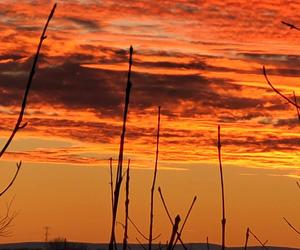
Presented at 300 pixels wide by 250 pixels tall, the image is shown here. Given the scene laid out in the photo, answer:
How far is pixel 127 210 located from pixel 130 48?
2558 millimetres

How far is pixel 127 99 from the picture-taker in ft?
16.6

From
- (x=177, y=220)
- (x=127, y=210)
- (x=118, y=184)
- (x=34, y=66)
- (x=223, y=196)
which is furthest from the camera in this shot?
(x=223, y=196)

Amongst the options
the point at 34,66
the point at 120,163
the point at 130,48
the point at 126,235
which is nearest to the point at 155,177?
the point at 126,235

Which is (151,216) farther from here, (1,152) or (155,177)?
(1,152)

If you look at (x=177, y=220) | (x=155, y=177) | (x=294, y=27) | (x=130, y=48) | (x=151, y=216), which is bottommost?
(x=151, y=216)

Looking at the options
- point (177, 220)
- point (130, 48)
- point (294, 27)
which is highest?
point (294, 27)

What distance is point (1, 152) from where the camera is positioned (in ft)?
15.4

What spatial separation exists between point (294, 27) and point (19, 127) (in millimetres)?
1981

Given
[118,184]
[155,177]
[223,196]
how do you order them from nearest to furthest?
[118,184]
[223,196]
[155,177]

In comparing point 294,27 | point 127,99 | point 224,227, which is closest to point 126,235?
point 224,227

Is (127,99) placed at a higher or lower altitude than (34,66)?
lower

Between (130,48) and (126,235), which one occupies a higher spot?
(130,48)

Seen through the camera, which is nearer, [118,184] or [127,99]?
[127,99]

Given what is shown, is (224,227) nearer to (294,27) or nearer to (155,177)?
(155,177)
